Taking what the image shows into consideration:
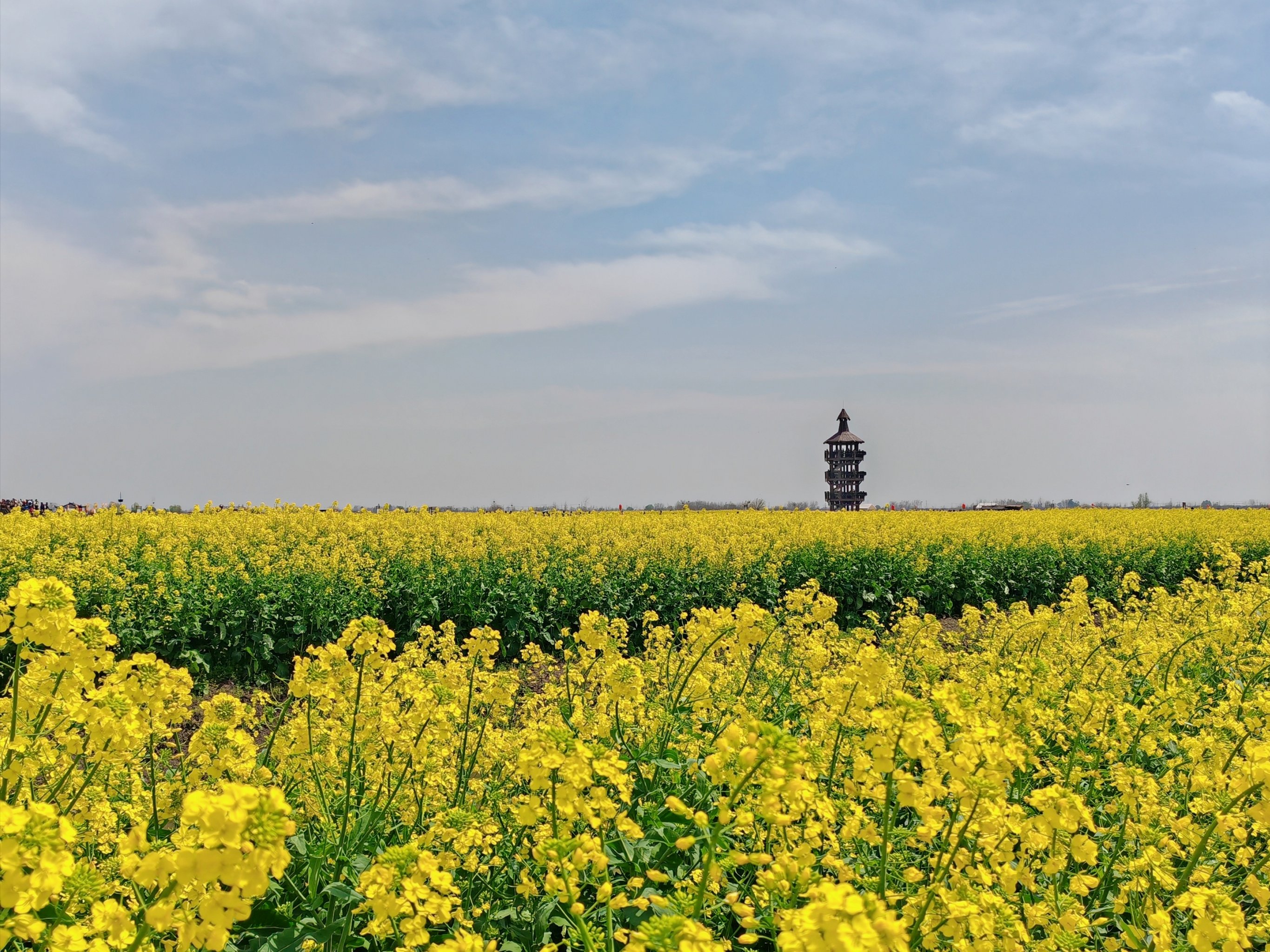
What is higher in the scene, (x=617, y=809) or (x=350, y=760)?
(x=350, y=760)

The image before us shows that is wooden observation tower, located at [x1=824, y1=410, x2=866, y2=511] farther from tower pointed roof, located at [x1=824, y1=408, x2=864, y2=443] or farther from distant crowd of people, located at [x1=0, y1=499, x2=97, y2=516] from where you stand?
distant crowd of people, located at [x1=0, y1=499, x2=97, y2=516]

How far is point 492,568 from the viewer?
1099 cm

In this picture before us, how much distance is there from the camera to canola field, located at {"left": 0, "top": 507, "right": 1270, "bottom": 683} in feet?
30.4

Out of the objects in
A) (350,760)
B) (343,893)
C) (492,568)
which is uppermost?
(492,568)

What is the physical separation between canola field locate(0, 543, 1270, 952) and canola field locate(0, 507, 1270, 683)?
3.89 m

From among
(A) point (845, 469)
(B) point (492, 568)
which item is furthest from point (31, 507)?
(A) point (845, 469)

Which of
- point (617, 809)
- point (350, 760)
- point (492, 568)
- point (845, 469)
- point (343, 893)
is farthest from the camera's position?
point (845, 469)

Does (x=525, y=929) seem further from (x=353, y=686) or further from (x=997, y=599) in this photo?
(x=997, y=599)

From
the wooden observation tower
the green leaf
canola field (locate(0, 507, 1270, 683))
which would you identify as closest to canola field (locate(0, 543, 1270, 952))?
the green leaf

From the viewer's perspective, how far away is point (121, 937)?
2.19m

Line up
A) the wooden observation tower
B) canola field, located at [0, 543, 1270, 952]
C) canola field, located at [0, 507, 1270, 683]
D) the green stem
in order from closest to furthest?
canola field, located at [0, 543, 1270, 952] → the green stem → canola field, located at [0, 507, 1270, 683] → the wooden observation tower

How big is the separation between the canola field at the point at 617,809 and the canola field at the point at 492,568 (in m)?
3.89

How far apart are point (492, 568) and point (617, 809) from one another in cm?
766

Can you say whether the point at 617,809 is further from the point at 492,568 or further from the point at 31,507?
the point at 31,507
